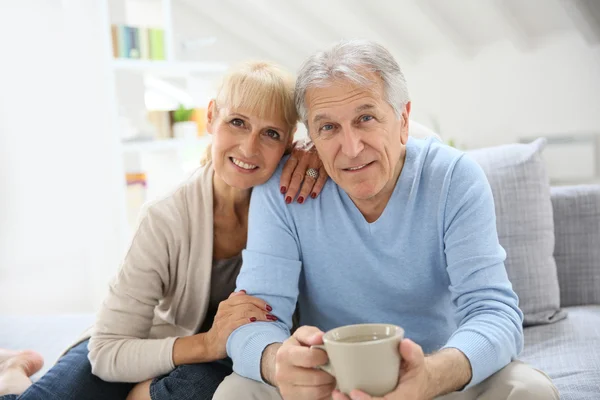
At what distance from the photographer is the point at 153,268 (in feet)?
5.59

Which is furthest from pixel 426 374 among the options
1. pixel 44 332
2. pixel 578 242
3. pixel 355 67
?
Answer: pixel 44 332

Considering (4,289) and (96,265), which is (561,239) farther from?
(4,289)

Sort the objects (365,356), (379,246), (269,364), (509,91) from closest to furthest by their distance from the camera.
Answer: (365,356) < (269,364) < (379,246) < (509,91)

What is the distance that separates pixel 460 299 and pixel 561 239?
0.93 meters

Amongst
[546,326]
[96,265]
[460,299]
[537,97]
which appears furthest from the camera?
[537,97]

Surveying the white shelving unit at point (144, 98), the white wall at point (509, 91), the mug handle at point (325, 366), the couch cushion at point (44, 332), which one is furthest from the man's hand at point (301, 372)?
the white wall at point (509, 91)

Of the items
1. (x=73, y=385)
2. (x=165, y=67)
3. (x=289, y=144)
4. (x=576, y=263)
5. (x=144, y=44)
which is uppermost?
(x=144, y=44)

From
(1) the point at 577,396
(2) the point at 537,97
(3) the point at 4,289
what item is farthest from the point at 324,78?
(2) the point at 537,97

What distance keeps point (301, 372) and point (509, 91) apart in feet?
20.0

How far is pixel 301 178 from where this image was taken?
5.42ft

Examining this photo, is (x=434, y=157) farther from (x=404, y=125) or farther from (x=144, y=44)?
(x=144, y=44)

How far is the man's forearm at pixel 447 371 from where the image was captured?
4.01 feet

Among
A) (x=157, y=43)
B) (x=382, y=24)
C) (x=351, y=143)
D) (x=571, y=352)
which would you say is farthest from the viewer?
(x=382, y=24)

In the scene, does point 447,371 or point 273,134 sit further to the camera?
point 273,134
